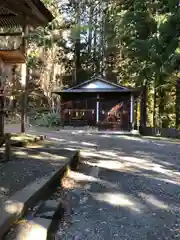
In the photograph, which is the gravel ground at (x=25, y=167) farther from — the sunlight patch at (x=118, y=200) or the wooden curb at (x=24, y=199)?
the sunlight patch at (x=118, y=200)

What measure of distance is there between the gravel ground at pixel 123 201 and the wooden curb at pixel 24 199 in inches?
14.4

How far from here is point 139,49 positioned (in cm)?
2094

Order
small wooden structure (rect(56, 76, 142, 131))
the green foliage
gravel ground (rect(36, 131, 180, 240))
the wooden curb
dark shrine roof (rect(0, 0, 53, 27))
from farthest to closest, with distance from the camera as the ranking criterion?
the green foliage < small wooden structure (rect(56, 76, 142, 131)) < dark shrine roof (rect(0, 0, 53, 27)) < gravel ground (rect(36, 131, 180, 240)) < the wooden curb

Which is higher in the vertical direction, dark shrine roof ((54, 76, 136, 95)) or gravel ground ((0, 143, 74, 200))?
dark shrine roof ((54, 76, 136, 95))

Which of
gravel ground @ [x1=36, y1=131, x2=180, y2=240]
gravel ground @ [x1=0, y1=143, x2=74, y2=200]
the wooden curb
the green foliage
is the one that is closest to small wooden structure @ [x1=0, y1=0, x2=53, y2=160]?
gravel ground @ [x1=0, y1=143, x2=74, y2=200]

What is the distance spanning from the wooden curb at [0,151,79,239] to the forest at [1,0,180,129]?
15.7m

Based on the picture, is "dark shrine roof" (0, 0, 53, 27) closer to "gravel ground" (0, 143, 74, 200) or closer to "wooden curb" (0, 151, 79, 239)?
"gravel ground" (0, 143, 74, 200)

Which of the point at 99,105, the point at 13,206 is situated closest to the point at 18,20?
the point at 13,206

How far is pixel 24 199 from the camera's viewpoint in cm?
430

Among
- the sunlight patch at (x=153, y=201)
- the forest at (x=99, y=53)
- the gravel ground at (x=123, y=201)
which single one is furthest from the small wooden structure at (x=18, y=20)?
the forest at (x=99, y=53)

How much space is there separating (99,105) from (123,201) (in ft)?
62.7

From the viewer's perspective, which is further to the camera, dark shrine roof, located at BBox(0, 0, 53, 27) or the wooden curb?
dark shrine roof, located at BBox(0, 0, 53, 27)

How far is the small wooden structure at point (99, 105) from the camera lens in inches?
942

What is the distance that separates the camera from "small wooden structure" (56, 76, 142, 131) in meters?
23.9
